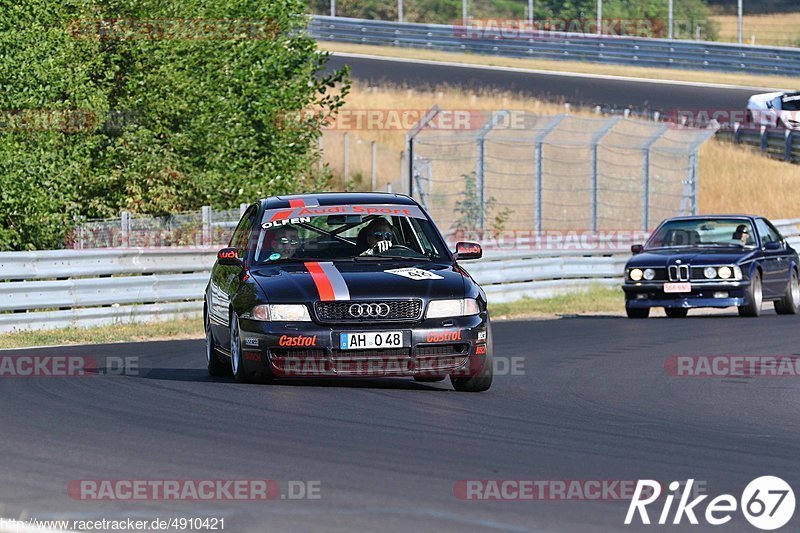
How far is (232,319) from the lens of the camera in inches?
461

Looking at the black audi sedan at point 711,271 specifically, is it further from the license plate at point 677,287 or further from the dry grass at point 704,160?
the dry grass at point 704,160

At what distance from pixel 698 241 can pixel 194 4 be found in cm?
876

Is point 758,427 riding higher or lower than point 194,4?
lower

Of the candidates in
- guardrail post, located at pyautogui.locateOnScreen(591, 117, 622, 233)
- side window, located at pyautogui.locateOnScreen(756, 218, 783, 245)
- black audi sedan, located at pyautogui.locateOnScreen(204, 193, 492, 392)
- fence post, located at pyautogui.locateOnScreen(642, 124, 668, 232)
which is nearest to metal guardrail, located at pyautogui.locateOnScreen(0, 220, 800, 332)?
side window, located at pyautogui.locateOnScreen(756, 218, 783, 245)

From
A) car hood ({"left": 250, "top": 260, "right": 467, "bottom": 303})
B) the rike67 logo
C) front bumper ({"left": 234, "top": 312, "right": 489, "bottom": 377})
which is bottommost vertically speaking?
front bumper ({"left": 234, "top": 312, "right": 489, "bottom": 377})

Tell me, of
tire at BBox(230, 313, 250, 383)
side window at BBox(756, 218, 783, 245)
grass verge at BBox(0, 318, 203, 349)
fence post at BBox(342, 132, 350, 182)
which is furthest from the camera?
fence post at BBox(342, 132, 350, 182)

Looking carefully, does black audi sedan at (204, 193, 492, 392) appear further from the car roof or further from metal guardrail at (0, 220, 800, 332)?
metal guardrail at (0, 220, 800, 332)

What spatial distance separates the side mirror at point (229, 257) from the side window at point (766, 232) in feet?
36.8

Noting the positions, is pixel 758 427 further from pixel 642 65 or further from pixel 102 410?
pixel 642 65

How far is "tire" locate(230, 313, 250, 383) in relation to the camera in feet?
37.3

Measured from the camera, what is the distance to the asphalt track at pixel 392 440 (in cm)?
656

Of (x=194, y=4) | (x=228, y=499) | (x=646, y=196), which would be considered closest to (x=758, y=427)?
(x=228, y=499)

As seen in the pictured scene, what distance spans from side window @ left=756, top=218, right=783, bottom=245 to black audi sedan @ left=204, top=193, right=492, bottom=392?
1061 cm

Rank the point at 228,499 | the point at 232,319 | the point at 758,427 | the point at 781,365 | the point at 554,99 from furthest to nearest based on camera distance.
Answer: the point at 554,99, the point at 781,365, the point at 232,319, the point at 758,427, the point at 228,499
